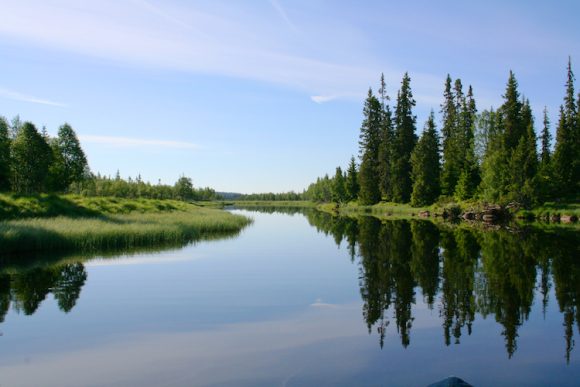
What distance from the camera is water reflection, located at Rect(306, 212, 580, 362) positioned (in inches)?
567

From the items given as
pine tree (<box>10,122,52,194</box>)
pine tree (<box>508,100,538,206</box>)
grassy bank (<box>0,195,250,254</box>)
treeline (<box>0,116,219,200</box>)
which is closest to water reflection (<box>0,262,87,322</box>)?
grassy bank (<box>0,195,250,254</box>)

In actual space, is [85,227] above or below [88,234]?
above

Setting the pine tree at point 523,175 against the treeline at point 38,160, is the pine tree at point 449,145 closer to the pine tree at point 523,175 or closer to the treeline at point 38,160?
the pine tree at point 523,175

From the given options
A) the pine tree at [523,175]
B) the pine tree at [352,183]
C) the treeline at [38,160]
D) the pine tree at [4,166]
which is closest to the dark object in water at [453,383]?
the treeline at [38,160]

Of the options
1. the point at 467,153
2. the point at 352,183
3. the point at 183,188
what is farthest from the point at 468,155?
the point at 183,188

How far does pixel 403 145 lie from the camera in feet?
287

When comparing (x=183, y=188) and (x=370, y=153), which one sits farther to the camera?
(x=183, y=188)

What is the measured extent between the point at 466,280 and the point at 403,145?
7018 centimetres

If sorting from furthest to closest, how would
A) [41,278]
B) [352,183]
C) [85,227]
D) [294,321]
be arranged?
[352,183]
[85,227]
[41,278]
[294,321]

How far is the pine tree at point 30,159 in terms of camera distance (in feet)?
220

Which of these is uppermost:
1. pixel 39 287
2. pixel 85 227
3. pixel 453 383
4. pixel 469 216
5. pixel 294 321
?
pixel 469 216

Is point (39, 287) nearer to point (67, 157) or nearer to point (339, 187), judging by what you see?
point (67, 157)

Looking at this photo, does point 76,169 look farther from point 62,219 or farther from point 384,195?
point 384,195

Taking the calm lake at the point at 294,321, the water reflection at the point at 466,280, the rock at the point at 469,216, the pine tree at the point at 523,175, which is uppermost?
the pine tree at the point at 523,175
